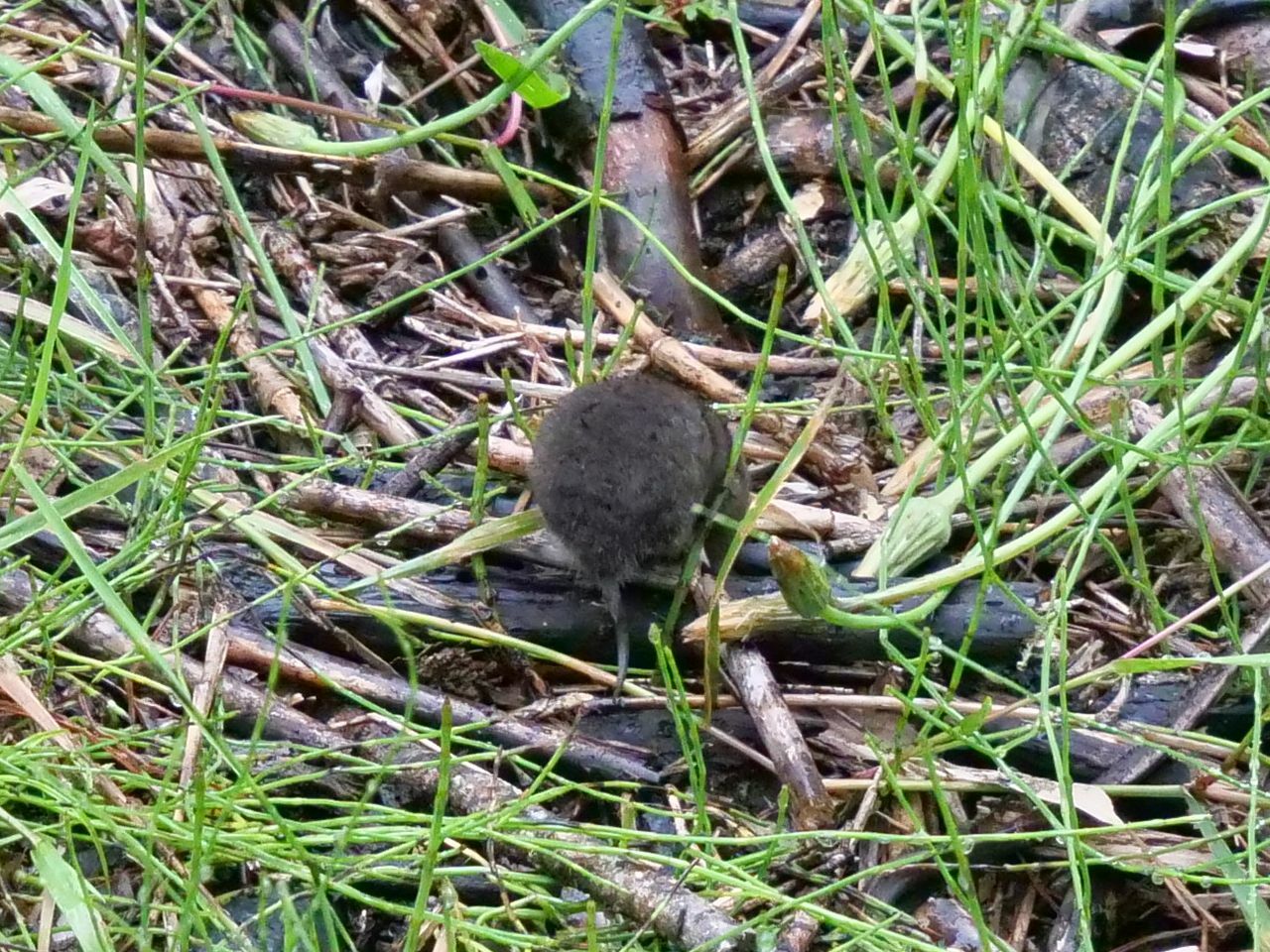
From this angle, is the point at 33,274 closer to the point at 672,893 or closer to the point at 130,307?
the point at 130,307

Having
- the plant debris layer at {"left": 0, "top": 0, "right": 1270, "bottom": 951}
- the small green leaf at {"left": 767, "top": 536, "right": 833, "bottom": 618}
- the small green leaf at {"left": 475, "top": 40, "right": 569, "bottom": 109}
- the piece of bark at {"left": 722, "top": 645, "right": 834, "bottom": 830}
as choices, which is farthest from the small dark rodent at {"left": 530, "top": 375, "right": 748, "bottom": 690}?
the small green leaf at {"left": 475, "top": 40, "right": 569, "bottom": 109}

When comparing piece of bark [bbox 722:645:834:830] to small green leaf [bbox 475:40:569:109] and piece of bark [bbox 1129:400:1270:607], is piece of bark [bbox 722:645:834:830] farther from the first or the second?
small green leaf [bbox 475:40:569:109]

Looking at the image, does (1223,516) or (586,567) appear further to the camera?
(1223,516)

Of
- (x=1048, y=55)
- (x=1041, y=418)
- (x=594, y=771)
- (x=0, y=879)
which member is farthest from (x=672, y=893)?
(x=1048, y=55)

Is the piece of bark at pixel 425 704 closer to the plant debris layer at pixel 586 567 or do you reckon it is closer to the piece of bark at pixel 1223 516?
the plant debris layer at pixel 586 567

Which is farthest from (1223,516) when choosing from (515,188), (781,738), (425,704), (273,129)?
(273,129)

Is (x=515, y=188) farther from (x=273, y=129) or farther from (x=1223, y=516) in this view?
(x=1223, y=516)

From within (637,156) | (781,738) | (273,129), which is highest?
(273,129)
